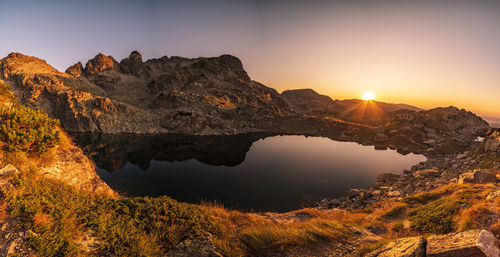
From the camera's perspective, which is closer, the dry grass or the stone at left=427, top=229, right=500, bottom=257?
the stone at left=427, top=229, right=500, bottom=257

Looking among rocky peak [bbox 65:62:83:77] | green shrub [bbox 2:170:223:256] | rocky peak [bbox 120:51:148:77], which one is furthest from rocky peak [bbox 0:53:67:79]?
green shrub [bbox 2:170:223:256]

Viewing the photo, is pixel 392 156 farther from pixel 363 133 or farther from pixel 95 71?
pixel 95 71

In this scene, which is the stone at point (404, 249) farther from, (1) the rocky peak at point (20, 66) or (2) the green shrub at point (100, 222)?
(1) the rocky peak at point (20, 66)

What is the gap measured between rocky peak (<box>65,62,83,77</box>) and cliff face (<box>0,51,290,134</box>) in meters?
0.48

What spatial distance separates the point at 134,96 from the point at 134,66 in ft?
160

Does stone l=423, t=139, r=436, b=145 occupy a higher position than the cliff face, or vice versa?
the cliff face

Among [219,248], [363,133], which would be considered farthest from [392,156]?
[219,248]

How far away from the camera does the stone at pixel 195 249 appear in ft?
16.2

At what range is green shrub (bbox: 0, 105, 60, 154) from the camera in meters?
7.24

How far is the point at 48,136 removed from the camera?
28.0 feet

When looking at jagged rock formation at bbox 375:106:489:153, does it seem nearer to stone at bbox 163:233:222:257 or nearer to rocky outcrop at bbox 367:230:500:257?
rocky outcrop at bbox 367:230:500:257

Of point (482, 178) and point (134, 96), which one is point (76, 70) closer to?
point (134, 96)

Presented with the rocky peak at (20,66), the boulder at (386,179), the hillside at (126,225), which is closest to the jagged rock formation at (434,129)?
the boulder at (386,179)

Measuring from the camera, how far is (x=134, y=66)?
14250 centimetres
